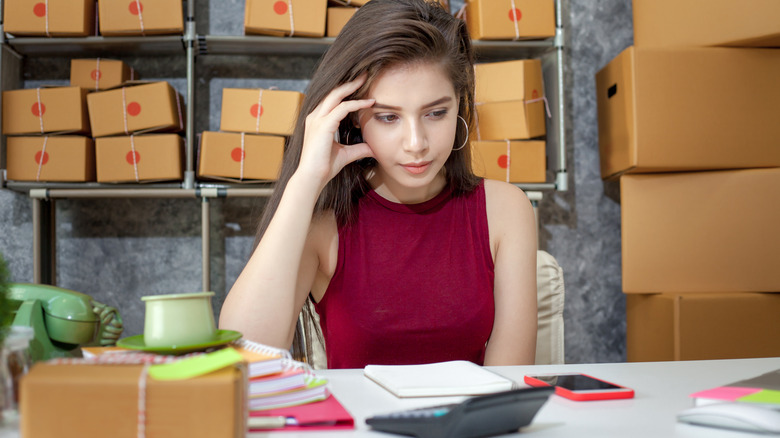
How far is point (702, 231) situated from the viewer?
2254 mm

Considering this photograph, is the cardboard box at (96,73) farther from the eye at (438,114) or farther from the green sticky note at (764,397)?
the green sticky note at (764,397)

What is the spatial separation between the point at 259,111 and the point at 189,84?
0.28 m

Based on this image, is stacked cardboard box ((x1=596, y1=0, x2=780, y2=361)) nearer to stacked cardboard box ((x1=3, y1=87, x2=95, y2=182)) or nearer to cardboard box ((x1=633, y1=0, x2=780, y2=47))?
cardboard box ((x1=633, y1=0, x2=780, y2=47))

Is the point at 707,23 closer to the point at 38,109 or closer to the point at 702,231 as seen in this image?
the point at 702,231

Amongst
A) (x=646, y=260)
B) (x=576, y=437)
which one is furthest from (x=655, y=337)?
(x=576, y=437)

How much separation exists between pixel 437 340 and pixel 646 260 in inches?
52.5

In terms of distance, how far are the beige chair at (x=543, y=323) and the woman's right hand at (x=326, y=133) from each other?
0.33 metres

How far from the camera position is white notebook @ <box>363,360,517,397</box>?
28.1 inches

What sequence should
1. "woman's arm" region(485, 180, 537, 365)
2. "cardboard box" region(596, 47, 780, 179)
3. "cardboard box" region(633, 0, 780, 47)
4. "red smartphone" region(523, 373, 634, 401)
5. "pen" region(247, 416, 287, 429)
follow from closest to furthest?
"pen" region(247, 416, 287, 429), "red smartphone" region(523, 373, 634, 401), "woman's arm" region(485, 180, 537, 365), "cardboard box" region(633, 0, 780, 47), "cardboard box" region(596, 47, 780, 179)

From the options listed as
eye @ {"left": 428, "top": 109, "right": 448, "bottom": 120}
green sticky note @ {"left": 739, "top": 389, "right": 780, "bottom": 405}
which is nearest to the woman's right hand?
eye @ {"left": 428, "top": 109, "right": 448, "bottom": 120}

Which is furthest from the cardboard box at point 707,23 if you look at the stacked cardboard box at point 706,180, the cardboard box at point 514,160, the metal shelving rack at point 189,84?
the cardboard box at point 514,160

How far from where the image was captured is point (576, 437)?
1.87 feet

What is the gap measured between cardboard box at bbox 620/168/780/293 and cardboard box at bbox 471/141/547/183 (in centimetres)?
32

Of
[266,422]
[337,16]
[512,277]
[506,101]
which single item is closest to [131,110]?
[337,16]
